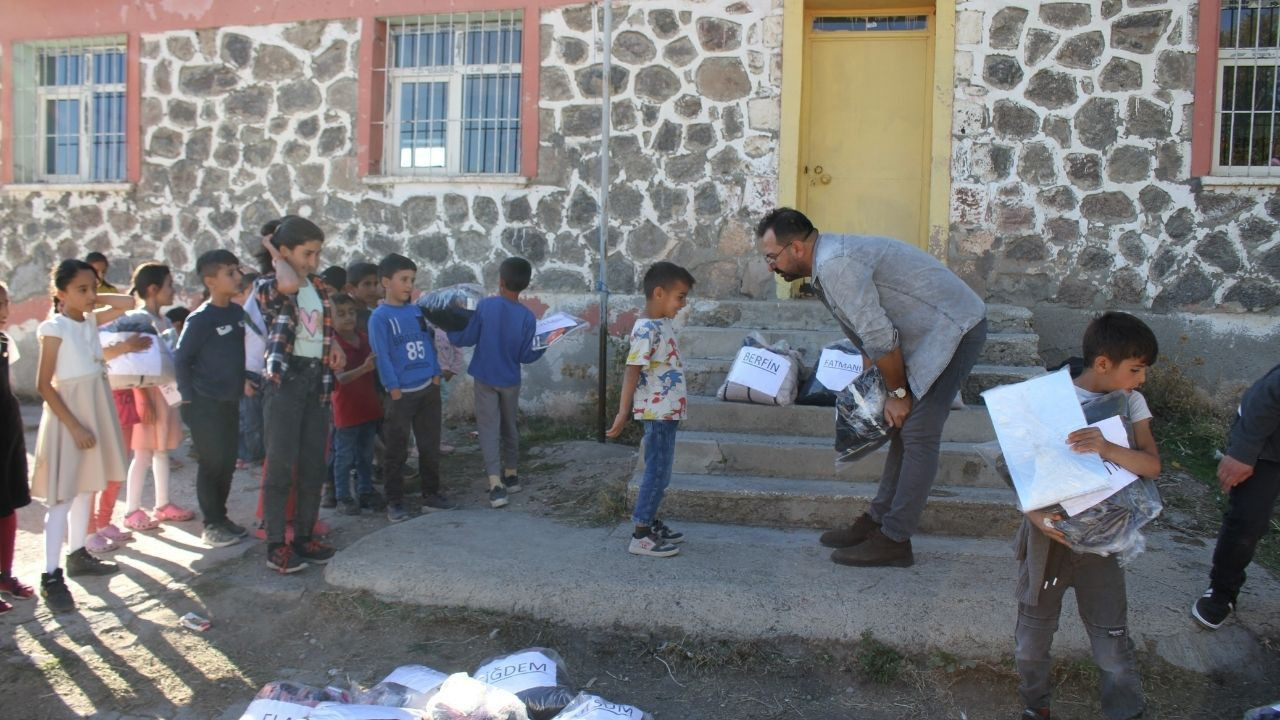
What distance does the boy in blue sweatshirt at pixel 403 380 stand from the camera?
5562 mm

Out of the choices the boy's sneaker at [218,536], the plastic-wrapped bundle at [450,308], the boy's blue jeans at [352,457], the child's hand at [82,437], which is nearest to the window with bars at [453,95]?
the plastic-wrapped bundle at [450,308]

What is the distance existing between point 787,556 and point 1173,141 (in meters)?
4.96

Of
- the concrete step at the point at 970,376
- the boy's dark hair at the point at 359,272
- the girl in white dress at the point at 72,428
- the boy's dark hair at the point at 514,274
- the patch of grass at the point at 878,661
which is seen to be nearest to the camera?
the patch of grass at the point at 878,661

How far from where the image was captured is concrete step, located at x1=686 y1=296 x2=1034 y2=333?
7152 millimetres

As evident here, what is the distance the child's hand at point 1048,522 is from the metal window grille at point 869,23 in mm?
5622

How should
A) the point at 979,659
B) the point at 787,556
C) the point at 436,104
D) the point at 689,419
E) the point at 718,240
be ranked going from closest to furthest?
the point at 979,659
the point at 787,556
the point at 689,419
the point at 718,240
the point at 436,104

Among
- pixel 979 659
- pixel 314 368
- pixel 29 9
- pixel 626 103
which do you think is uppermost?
pixel 29 9

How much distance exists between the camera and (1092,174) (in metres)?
7.27

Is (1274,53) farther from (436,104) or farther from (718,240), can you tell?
(436,104)

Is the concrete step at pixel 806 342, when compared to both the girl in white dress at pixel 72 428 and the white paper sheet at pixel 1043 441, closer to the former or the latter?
the white paper sheet at pixel 1043 441

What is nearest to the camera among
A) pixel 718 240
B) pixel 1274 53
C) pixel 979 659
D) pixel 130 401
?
pixel 979 659

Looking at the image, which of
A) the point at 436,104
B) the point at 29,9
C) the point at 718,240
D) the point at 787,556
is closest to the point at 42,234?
the point at 29,9

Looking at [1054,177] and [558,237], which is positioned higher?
[1054,177]

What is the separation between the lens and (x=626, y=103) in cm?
798
